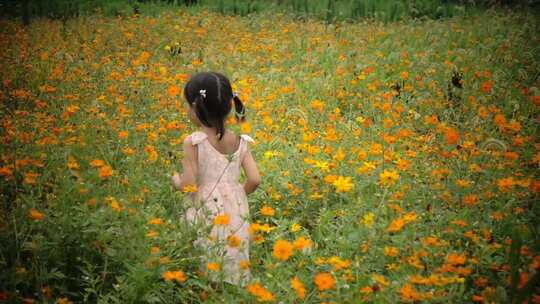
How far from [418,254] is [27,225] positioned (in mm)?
1820


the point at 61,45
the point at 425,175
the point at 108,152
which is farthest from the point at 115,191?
the point at 61,45

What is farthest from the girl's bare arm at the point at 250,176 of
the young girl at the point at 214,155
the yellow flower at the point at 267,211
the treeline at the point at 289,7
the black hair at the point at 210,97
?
the treeline at the point at 289,7

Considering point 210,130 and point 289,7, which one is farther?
point 289,7

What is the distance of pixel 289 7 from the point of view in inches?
441

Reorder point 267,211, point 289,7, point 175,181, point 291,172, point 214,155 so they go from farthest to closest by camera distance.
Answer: point 289,7 → point 291,172 → point 214,155 → point 175,181 → point 267,211

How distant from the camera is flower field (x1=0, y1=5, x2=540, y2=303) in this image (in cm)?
214

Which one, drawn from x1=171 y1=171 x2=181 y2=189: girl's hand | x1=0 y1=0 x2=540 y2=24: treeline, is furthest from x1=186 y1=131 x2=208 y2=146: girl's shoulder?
x1=0 y1=0 x2=540 y2=24: treeline

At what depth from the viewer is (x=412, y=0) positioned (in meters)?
11.8

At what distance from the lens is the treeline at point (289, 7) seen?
10008 millimetres

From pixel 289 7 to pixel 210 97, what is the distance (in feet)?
29.4

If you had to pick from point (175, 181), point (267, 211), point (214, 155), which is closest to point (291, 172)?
point (214, 155)

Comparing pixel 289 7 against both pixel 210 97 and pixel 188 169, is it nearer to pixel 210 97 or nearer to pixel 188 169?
pixel 210 97

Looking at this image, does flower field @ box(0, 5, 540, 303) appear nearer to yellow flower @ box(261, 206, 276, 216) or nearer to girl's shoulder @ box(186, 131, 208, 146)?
yellow flower @ box(261, 206, 276, 216)

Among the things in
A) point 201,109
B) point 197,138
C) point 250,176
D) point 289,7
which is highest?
point 289,7
